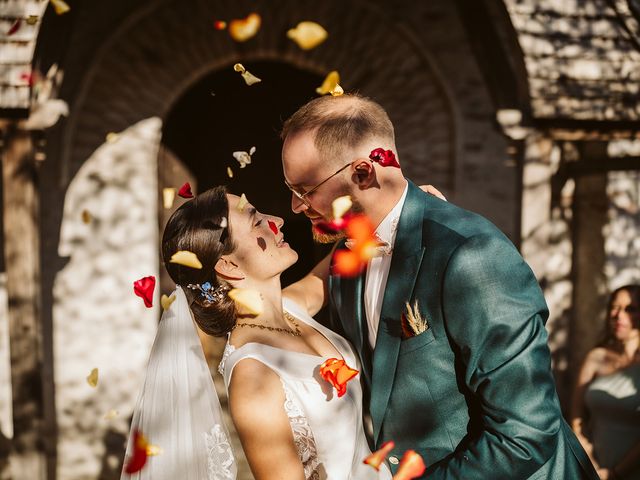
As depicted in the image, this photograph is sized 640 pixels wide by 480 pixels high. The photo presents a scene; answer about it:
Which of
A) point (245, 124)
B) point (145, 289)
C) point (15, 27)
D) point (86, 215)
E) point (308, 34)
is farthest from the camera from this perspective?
point (245, 124)

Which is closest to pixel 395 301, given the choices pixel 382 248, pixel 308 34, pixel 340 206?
pixel 382 248

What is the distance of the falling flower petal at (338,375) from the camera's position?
7.91 ft

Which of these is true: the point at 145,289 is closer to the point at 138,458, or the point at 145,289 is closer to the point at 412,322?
the point at 138,458

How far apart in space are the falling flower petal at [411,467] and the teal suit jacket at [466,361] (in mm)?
51

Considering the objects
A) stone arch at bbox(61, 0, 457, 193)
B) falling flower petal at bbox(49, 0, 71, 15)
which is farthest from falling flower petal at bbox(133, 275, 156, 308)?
stone arch at bbox(61, 0, 457, 193)

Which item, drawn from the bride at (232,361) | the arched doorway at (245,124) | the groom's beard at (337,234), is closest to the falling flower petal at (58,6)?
the arched doorway at (245,124)

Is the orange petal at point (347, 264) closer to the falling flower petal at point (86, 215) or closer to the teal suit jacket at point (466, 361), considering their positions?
the teal suit jacket at point (466, 361)

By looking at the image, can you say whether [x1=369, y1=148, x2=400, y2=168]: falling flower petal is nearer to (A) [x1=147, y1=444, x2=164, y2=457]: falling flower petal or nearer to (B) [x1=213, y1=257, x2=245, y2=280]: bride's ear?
(B) [x1=213, y1=257, x2=245, y2=280]: bride's ear

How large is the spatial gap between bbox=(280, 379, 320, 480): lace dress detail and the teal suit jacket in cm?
28

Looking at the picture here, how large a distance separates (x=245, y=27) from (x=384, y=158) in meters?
3.27

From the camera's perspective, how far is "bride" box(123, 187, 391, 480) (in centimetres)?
239

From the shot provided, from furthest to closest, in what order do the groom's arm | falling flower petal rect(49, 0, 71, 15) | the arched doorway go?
the arched doorway, falling flower petal rect(49, 0, 71, 15), the groom's arm

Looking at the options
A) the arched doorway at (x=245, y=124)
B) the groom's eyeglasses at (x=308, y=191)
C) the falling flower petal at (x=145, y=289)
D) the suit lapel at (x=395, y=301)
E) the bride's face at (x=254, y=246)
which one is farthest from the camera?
the arched doorway at (x=245, y=124)

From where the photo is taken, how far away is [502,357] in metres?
1.86
